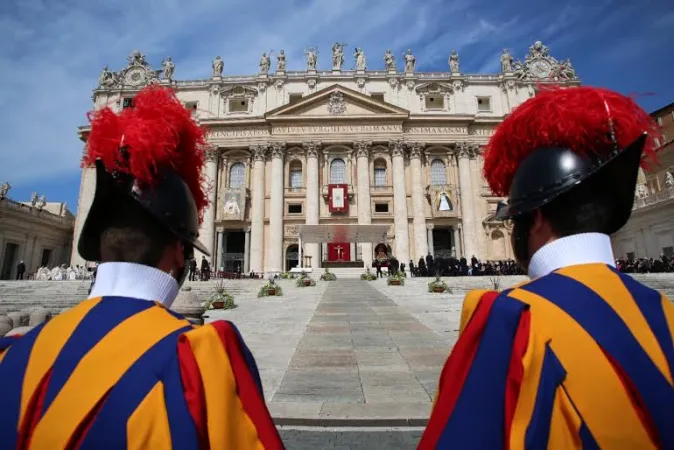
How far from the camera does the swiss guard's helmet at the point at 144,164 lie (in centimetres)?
139

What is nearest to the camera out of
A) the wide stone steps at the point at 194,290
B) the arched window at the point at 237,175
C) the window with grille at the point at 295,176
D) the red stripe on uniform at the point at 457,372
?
the red stripe on uniform at the point at 457,372

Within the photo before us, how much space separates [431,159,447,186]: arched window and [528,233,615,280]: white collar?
37.1 meters

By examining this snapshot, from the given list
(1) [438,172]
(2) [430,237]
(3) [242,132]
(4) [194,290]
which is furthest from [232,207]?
(1) [438,172]

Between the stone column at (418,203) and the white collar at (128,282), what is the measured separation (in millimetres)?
33714

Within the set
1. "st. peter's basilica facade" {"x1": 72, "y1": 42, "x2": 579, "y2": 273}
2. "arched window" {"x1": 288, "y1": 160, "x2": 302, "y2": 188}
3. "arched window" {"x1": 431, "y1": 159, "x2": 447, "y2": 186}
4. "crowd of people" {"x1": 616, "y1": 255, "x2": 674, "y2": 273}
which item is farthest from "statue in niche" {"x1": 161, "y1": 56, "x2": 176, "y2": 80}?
"crowd of people" {"x1": 616, "y1": 255, "x2": 674, "y2": 273}

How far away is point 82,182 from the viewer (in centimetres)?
3691

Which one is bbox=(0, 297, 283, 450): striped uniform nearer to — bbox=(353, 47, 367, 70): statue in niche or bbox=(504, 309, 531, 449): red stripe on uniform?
bbox=(504, 309, 531, 449): red stripe on uniform

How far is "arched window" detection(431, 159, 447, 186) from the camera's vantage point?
37.3 meters

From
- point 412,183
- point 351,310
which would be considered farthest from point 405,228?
point 351,310

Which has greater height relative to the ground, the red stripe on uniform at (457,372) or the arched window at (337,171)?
the arched window at (337,171)

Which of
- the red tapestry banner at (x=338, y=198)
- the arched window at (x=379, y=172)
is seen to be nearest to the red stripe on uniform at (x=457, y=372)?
the red tapestry banner at (x=338, y=198)

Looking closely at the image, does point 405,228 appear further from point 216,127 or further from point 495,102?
point 216,127

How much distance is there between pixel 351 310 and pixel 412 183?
2758 centimetres

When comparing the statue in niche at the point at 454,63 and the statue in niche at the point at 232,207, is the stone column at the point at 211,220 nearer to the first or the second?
the statue in niche at the point at 232,207
